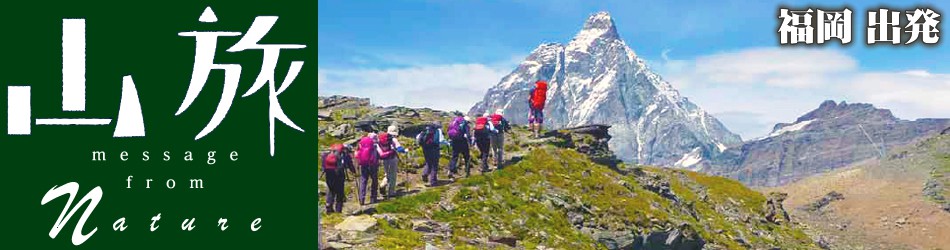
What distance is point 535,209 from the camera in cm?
3197

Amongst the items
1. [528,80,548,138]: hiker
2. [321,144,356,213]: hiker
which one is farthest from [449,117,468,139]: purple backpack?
Answer: [528,80,548,138]: hiker

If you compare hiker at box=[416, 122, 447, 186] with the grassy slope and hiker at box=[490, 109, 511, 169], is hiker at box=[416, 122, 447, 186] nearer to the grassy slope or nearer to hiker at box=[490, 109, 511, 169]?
the grassy slope

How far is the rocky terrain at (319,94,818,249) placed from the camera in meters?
25.0

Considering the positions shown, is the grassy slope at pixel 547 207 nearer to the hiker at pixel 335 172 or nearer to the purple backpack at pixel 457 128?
the hiker at pixel 335 172

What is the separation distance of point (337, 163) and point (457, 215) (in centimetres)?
548

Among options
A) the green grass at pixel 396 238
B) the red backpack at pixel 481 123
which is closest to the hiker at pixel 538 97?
the red backpack at pixel 481 123

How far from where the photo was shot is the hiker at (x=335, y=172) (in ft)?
81.9

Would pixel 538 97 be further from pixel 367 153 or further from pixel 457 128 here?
pixel 367 153
